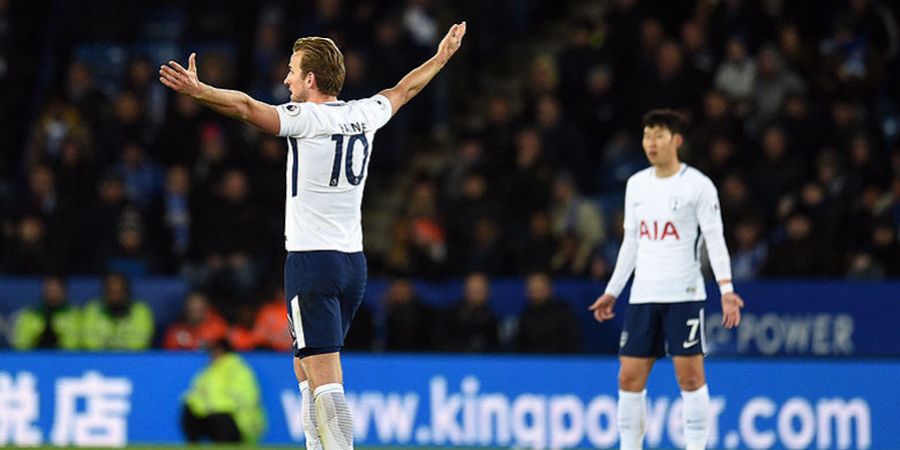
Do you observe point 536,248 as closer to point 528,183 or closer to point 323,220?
point 528,183

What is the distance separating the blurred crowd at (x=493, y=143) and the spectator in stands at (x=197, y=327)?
76mm

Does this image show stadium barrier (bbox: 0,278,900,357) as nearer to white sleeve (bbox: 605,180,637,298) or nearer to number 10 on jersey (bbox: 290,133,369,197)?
white sleeve (bbox: 605,180,637,298)

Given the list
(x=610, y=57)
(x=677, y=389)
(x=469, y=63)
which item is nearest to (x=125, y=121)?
(x=469, y=63)

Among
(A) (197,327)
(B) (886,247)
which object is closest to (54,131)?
(A) (197,327)

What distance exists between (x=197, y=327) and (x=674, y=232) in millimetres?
6480

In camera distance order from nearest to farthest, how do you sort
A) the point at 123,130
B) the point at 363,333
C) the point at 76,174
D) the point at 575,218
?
1. the point at 363,333
2. the point at 575,218
3. the point at 76,174
4. the point at 123,130

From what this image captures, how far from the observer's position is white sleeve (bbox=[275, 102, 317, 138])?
768 centimetres

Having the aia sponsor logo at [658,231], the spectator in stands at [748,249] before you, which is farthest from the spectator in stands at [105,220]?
the aia sponsor logo at [658,231]

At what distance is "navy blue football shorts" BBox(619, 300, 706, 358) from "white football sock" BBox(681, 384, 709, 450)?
257mm

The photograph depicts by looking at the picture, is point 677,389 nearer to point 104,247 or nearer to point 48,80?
point 104,247

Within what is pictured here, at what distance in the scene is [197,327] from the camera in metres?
15.2

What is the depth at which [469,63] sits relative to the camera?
1909 cm

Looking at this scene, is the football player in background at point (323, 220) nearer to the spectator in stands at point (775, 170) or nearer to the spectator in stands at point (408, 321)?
the spectator in stands at point (408, 321)

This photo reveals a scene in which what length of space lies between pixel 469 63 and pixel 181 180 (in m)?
3.97
